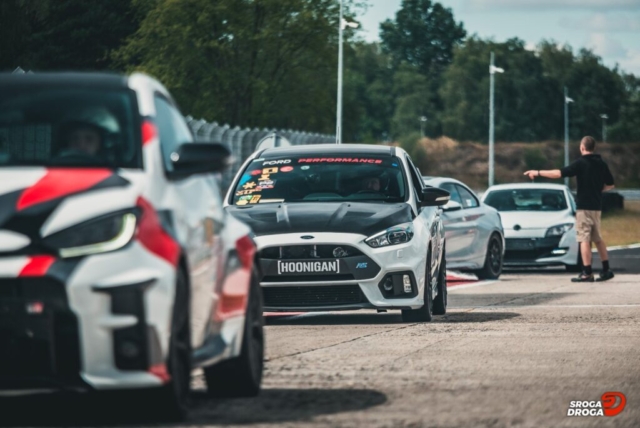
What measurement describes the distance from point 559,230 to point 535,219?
483 mm

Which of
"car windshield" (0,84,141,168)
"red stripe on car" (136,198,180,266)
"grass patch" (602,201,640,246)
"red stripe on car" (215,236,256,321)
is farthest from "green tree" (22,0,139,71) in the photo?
"red stripe on car" (136,198,180,266)

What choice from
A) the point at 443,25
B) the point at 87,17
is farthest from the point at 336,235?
the point at 443,25

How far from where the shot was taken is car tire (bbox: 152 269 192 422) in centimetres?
695

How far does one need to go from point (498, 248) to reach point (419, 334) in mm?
11441

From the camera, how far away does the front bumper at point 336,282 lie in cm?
1358

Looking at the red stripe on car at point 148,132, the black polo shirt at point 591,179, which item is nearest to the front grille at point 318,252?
the red stripe on car at point 148,132

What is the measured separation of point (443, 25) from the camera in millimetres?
184125

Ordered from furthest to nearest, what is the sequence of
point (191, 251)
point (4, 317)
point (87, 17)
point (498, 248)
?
point (87, 17) < point (498, 248) < point (191, 251) < point (4, 317)

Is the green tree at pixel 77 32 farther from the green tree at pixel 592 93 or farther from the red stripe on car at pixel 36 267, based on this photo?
the green tree at pixel 592 93

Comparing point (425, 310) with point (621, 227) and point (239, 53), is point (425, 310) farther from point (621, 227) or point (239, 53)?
point (239, 53)

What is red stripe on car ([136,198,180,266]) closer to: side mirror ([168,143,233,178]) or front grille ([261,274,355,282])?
side mirror ([168,143,233,178])

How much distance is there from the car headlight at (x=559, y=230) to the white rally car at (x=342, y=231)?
1086 cm

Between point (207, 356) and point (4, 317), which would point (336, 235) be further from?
point (4, 317)

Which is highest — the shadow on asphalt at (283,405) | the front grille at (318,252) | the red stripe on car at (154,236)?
the red stripe on car at (154,236)
